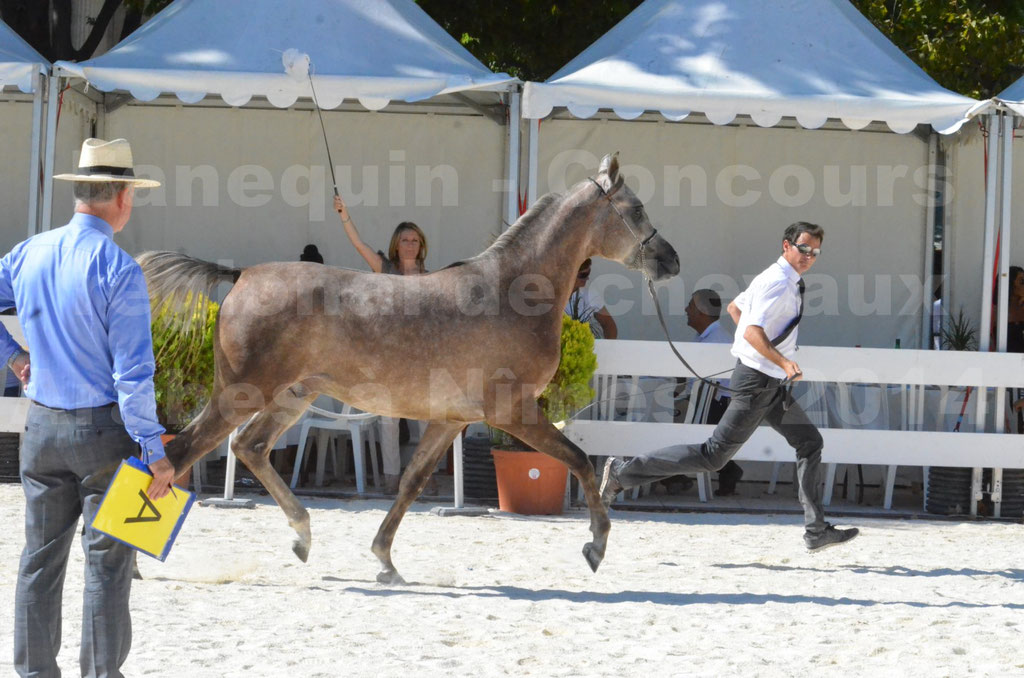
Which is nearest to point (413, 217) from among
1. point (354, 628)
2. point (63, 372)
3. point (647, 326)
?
point (647, 326)

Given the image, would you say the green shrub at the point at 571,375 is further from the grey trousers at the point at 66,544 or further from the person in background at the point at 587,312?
the grey trousers at the point at 66,544

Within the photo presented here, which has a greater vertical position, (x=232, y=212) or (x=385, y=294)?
(x=232, y=212)

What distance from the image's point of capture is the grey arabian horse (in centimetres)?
583

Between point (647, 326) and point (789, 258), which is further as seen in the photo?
point (647, 326)

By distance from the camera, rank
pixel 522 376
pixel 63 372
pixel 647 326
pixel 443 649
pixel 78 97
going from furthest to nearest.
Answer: pixel 647 326, pixel 78 97, pixel 522 376, pixel 443 649, pixel 63 372

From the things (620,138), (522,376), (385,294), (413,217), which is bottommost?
(522,376)

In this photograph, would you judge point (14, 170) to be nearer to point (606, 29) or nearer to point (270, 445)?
point (606, 29)

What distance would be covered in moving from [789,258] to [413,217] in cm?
521

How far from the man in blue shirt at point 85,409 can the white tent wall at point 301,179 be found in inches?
299

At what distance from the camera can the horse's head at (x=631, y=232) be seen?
6.23m

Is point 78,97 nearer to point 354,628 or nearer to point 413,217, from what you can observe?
point 413,217

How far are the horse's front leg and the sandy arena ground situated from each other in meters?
0.21

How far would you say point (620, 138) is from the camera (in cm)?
1113

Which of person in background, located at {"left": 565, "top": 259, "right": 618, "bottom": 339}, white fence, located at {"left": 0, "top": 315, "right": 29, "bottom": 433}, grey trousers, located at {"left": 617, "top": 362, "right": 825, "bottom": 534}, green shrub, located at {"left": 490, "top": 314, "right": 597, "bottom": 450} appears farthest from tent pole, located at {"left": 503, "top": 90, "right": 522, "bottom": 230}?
white fence, located at {"left": 0, "top": 315, "right": 29, "bottom": 433}
